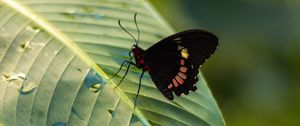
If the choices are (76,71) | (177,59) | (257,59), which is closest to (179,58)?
(177,59)

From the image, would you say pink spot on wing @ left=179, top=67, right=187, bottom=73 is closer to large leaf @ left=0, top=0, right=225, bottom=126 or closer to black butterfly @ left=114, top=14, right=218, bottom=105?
black butterfly @ left=114, top=14, right=218, bottom=105

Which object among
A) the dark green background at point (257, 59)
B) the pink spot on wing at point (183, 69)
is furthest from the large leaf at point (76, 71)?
the dark green background at point (257, 59)

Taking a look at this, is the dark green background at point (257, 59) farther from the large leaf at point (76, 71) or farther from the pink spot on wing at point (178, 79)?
the large leaf at point (76, 71)

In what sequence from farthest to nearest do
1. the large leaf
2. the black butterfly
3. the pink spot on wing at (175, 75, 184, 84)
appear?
the pink spot on wing at (175, 75, 184, 84)
the black butterfly
the large leaf

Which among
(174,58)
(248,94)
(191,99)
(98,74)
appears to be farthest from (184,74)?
(248,94)

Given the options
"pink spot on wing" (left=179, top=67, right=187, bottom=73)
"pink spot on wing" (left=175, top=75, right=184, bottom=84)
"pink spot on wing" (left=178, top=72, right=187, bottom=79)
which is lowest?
"pink spot on wing" (left=175, top=75, right=184, bottom=84)

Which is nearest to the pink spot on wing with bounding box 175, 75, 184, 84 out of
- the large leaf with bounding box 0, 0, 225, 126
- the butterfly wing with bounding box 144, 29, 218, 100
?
the butterfly wing with bounding box 144, 29, 218, 100
